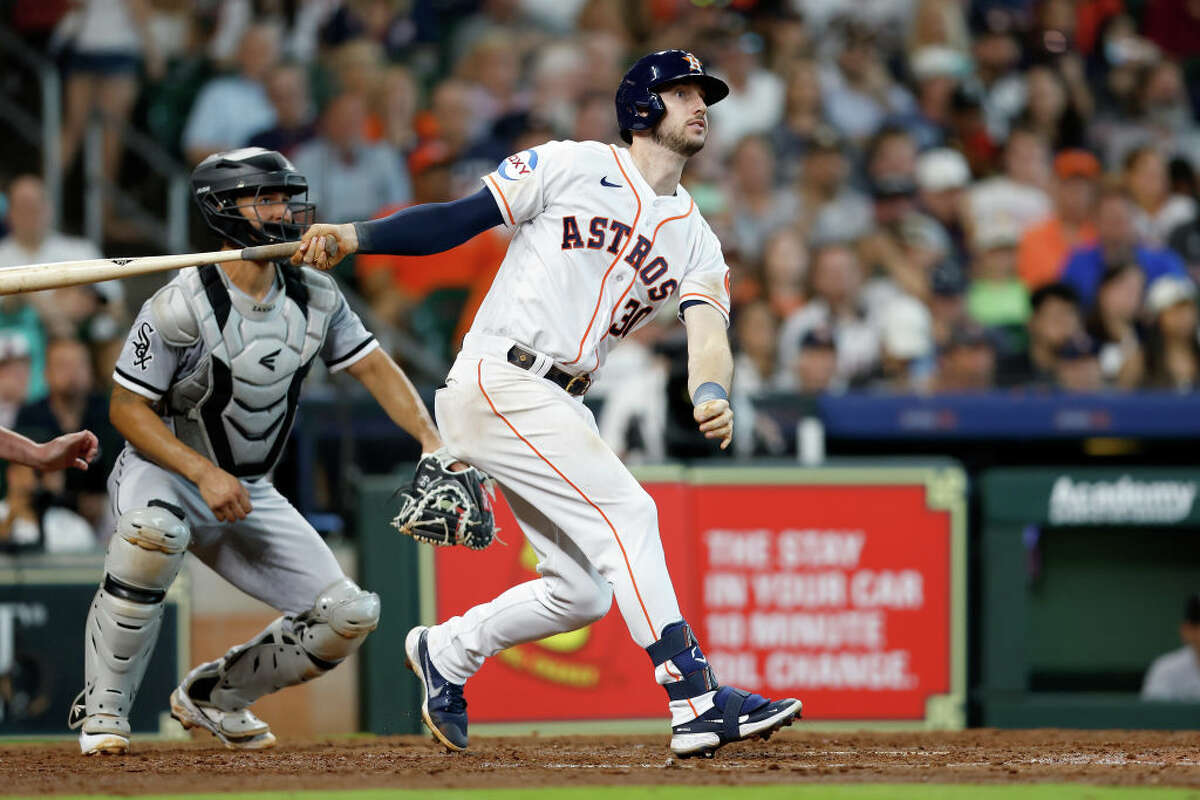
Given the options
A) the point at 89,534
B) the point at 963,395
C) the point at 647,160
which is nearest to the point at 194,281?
the point at 647,160

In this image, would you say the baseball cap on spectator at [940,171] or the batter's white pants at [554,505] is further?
the baseball cap on spectator at [940,171]

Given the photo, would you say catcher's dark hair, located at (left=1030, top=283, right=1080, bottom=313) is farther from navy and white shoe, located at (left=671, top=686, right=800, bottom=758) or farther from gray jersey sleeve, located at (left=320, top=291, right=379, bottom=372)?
navy and white shoe, located at (left=671, top=686, right=800, bottom=758)

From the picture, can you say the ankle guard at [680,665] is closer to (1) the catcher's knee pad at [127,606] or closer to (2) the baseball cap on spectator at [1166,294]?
(1) the catcher's knee pad at [127,606]

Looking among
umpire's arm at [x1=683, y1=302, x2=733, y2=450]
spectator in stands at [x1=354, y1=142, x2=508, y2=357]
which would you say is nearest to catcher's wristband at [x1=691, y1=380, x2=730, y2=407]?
umpire's arm at [x1=683, y1=302, x2=733, y2=450]

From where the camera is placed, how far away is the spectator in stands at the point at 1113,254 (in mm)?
10086

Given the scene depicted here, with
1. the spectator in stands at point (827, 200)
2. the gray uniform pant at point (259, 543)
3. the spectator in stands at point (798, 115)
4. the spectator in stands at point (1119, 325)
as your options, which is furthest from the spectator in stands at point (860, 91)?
the gray uniform pant at point (259, 543)

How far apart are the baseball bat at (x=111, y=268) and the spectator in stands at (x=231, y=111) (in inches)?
190

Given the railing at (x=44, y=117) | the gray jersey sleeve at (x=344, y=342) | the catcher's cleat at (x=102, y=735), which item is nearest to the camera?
the catcher's cleat at (x=102, y=735)

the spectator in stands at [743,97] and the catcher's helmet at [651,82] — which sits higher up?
the spectator in stands at [743,97]

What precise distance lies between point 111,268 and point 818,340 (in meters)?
4.47

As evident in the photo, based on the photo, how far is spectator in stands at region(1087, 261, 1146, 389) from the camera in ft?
29.6

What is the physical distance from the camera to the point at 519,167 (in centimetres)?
503

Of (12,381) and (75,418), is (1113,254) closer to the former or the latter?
(75,418)

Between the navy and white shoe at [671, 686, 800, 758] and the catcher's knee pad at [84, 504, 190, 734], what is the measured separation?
65.9 inches
